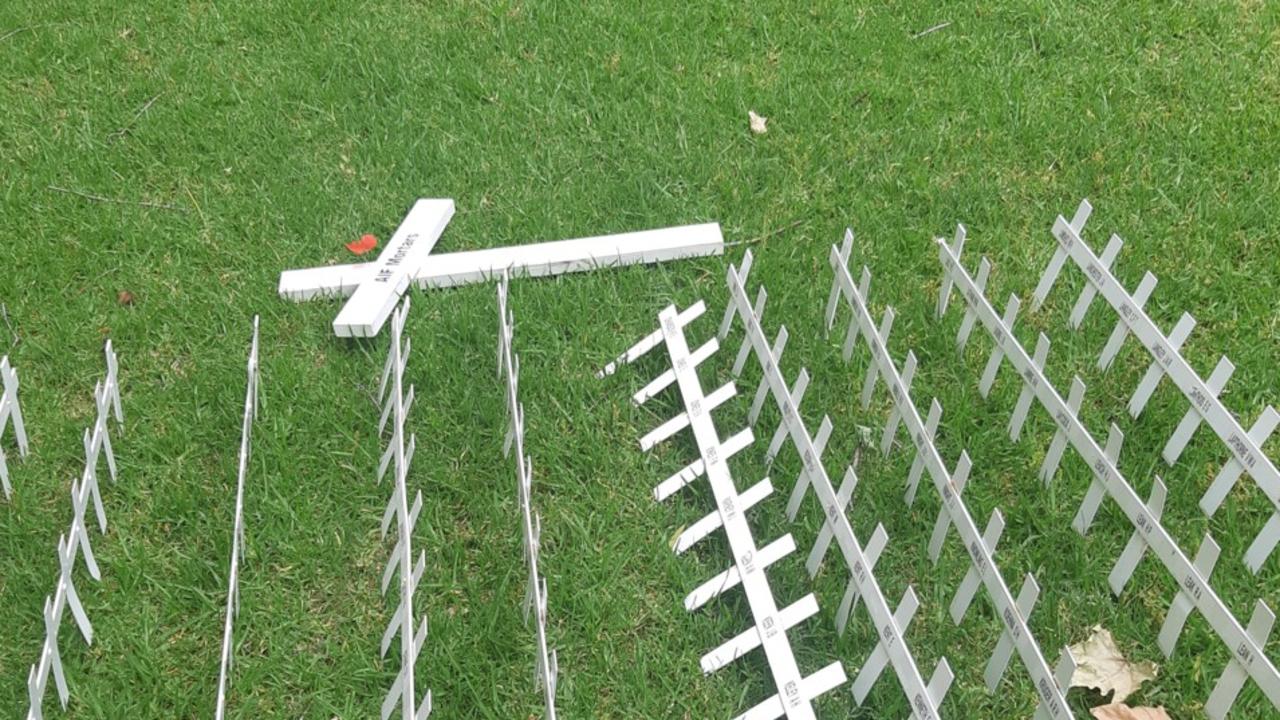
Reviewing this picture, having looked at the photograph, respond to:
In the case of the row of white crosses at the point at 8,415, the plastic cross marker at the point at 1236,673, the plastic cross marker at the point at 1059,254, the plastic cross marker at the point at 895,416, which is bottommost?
the plastic cross marker at the point at 1236,673

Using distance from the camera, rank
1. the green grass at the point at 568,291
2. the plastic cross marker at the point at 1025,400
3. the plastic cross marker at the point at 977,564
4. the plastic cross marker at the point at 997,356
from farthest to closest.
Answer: the plastic cross marker at the point at 997,356
the plastic cross marker at the point at 1025,400
the green grass at the point at 568,291
the plastic cross marker at the point at 977,564

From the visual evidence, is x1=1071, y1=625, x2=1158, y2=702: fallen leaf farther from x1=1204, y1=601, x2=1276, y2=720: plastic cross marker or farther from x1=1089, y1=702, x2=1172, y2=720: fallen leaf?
x1=1204, y1=601, x2=1276, y2=720: plastic cross marker

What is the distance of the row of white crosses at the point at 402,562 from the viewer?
6.44 ft

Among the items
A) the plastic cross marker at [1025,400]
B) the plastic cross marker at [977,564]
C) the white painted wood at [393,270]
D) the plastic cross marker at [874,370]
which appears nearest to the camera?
the plastic cross marker at [977,564]

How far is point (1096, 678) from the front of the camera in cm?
244

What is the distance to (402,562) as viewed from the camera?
7.23 ft

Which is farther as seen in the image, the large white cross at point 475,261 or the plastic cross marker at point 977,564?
the large white cross at point 475,261

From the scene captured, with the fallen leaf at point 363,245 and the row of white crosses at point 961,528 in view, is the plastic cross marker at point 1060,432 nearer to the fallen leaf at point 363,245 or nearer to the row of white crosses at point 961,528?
the row of white crosses at point 961,528

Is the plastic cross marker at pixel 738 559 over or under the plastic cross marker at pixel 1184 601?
over

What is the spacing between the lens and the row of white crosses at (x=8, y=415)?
2.78 metres

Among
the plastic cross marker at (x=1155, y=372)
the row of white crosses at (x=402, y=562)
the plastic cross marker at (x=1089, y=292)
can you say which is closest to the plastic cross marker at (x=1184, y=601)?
the plastic cross marker at (x=1155, y=372)

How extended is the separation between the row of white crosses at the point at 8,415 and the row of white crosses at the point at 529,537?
124 centimetres

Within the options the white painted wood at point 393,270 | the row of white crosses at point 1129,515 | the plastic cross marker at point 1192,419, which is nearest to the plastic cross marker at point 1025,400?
the row of white crosses at point 1129,515

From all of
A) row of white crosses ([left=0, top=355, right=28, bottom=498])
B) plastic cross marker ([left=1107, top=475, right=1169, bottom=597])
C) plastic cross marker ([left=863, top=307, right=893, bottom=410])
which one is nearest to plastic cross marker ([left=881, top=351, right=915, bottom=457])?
plastic cross marker ([left=863, top=307, right=893, bottom=410])
